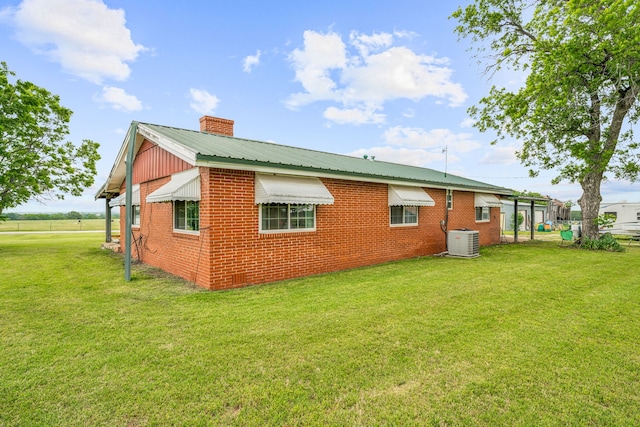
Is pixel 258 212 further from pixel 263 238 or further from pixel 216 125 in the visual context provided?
pixel 216 125

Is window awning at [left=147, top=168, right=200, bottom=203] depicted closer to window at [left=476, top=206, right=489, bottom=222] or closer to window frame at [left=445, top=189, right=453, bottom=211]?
window frame at [left=445, top=189, right=453, bottom=211]

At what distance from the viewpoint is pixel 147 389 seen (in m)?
3.25

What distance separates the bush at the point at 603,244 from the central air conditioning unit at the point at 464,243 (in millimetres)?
7611

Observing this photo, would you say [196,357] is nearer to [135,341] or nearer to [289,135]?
[135,341]

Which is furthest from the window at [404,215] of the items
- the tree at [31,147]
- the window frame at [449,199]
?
the tree at [31,147]

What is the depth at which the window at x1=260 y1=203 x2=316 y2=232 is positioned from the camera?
8.34 metres

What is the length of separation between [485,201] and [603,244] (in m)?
5.79

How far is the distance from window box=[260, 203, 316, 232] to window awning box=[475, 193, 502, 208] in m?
10.7

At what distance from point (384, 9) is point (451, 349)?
15.1 m

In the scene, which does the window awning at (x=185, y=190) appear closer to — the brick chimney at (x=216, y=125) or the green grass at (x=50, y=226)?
the brick chimney at (x=216, y=125)

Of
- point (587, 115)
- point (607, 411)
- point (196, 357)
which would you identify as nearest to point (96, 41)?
point (196, 357)

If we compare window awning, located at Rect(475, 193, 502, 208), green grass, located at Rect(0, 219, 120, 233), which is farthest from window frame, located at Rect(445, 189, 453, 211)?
green grass, located at Rect(0, 219, 120, 233)

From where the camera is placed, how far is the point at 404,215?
12.3 meters

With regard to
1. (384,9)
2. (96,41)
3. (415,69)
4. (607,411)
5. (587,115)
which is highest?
(384,9)
